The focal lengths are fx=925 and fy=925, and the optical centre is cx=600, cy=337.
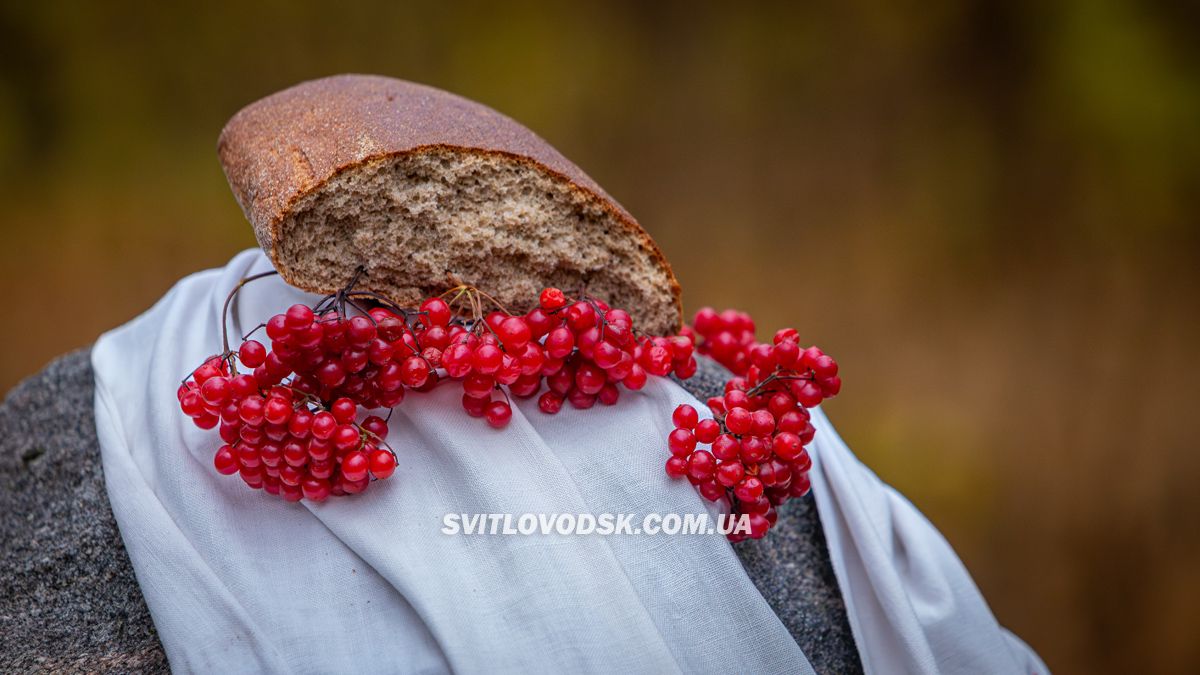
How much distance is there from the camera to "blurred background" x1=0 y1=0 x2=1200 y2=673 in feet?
6.40

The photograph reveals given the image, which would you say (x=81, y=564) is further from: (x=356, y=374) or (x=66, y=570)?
(x=356, y=374)

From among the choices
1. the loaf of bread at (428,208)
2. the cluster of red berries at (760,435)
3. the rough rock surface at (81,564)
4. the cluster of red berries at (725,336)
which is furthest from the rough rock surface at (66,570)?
the cluster of red berries at (725,336)

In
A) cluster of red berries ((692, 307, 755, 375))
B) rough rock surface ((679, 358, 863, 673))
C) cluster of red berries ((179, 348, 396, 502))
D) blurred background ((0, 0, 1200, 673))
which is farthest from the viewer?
blurred background ((0, 0, 1200, 673))

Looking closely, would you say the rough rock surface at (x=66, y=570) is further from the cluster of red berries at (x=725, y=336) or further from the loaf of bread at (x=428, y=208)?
the cluster of red berries at (x=725, y=336)

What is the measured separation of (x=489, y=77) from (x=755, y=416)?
149 cm

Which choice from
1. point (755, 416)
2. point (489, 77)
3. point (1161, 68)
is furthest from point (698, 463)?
point (1161, 68)

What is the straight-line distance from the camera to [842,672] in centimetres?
86

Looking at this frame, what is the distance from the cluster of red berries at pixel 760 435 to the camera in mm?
749

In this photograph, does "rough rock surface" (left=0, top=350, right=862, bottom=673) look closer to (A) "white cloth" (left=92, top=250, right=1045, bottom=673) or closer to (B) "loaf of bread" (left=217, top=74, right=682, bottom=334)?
(A) "white cloth" (left=92, top=250, right=1045, bottom=673)

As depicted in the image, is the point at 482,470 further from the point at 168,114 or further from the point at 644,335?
the point at 168,114

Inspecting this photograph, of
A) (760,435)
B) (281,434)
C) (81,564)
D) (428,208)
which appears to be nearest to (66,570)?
(81,564)

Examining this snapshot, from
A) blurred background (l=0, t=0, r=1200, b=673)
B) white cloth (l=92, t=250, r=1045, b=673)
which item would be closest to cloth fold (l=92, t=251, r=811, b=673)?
white cloth (l=92, t=250, r=1045, b=673)

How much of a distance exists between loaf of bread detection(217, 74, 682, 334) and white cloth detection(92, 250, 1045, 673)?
111mm

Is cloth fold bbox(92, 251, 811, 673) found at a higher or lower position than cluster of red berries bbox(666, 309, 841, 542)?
lower
